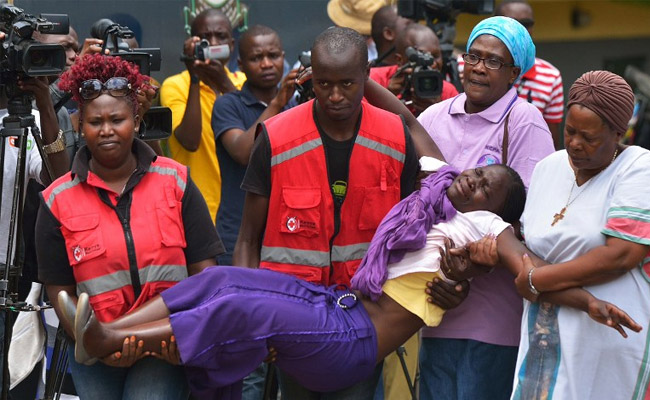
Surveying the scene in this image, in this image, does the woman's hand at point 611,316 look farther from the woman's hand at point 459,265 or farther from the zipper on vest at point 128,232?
the zipper on vest at point 128,232

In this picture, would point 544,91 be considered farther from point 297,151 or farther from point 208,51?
point 297,151

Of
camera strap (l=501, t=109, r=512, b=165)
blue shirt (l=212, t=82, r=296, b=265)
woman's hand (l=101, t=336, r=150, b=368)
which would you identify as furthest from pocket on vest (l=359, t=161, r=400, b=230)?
blue shirt (l=212, t=82, r=296, b=265)

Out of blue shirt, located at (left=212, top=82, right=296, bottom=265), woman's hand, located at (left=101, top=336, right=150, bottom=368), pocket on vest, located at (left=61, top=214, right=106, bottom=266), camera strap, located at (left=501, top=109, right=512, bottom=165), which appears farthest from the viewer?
blue shirt, located at (left=212, top=82, right=296, bottom=265)

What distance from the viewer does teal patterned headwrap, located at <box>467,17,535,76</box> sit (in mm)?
4605

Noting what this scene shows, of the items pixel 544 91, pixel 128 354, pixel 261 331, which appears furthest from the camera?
pixel 544 91

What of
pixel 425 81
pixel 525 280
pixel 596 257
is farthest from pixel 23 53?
pixel 596 257

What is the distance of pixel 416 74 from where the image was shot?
18.9 feet

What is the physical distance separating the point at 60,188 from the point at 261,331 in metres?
0.97

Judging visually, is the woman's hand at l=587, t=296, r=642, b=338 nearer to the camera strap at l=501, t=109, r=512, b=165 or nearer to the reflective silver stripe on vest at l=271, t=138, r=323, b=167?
the camera strap at l=501, t=109, r=512, b=165

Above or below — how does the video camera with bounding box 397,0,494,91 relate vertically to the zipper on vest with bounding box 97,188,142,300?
above

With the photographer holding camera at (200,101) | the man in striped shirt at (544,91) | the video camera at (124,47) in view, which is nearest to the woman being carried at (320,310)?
the video camera at (124,47)

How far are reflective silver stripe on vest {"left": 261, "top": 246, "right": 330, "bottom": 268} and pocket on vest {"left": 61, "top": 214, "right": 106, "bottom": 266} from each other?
0.71 m

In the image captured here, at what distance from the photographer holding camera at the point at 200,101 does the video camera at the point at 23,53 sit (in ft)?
5.37

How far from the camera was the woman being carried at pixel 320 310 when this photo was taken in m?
3.94
